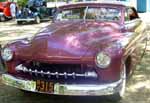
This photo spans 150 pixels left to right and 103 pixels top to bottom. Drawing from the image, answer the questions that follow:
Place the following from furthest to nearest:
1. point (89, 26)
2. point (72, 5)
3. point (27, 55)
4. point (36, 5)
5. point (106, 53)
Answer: point (36, 5)
point (72, 5)
point (89, 26)
point (27, 55)
point (106, 53)

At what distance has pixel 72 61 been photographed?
203 inches

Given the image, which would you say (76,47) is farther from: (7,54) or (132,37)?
(132,37)

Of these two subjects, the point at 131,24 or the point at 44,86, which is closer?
the point at 44,86

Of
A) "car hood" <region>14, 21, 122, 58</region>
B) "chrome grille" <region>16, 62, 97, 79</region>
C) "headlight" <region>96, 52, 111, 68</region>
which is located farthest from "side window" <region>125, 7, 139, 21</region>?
"chrome grille" <region>16, 62, 97, 79</region>

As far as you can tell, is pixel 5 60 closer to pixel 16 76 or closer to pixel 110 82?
pixel 16 76

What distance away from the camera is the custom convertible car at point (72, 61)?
199 inches

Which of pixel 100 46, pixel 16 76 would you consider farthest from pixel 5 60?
pixel 100 46

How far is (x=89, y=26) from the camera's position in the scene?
21.1 feet

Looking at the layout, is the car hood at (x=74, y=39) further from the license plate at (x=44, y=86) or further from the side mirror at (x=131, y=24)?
the license plate at (x=44, y=86)

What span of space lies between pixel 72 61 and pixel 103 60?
1.44ft

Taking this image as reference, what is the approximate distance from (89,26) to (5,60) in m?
1.64

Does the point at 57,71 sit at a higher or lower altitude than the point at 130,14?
lower

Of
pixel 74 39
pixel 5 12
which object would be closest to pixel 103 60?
pixel 74 39

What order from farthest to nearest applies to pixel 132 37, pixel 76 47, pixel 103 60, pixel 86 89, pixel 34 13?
pixel 34 13
pixel 132 37
pixel 76 47
pixel 103 60
pixel 86 89
